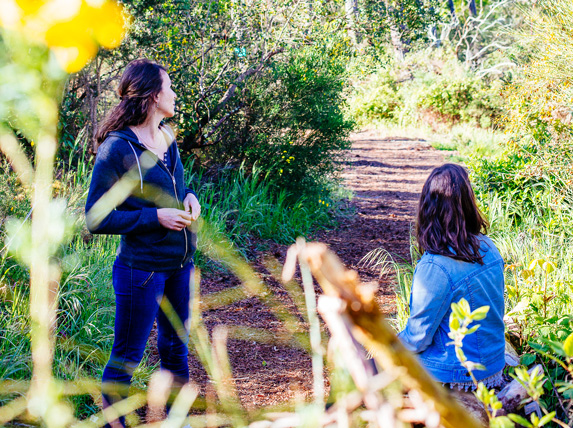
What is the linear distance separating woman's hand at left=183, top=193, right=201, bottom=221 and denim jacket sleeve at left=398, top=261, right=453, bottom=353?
1.09 metres

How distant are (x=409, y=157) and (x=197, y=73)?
345 inches

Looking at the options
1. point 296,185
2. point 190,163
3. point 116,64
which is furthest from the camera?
point 296,185

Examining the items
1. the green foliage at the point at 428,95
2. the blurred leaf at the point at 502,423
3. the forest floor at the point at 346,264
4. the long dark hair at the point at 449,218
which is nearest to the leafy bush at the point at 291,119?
the forest floor at the point at 346,264

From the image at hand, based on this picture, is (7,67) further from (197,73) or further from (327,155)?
(327,155)

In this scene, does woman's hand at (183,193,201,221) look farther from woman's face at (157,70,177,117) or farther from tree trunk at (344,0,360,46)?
tree trunk at (344,0,360,46)

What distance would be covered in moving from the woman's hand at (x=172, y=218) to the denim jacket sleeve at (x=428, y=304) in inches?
43.4

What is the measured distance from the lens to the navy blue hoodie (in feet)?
7.43

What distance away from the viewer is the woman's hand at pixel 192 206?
8.03 ft

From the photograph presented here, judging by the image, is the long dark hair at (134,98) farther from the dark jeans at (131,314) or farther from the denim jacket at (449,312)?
the denim jacket at (449,312)

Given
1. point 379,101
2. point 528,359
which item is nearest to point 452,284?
point 528,359

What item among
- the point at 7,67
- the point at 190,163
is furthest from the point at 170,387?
the point at 190,163

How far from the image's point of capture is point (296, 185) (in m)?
7.05

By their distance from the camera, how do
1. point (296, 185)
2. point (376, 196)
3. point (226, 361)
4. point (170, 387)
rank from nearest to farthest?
1. point (170, 387)
2. point (226, 361)
3. point (296, 185)
4. point (376, 196)

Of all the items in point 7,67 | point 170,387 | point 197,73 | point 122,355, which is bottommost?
point 170,387
